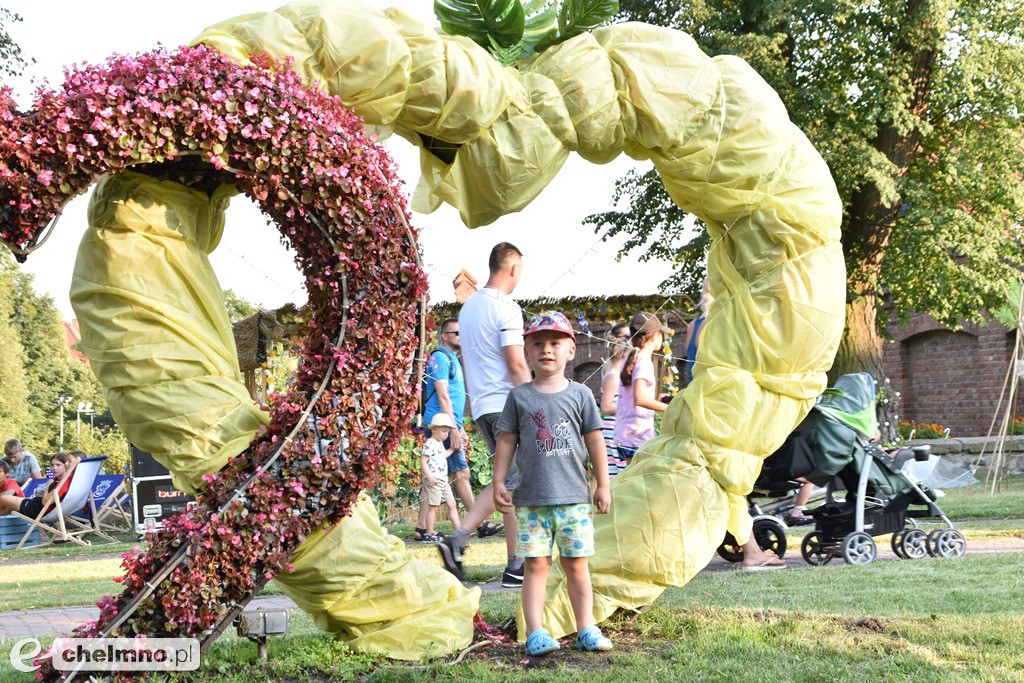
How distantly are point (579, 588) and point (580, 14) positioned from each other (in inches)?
113

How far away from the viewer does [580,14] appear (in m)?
5.20

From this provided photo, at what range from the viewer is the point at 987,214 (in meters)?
18.5

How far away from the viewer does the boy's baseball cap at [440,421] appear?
8.64 metres

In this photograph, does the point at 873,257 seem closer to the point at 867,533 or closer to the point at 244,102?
the point at 867,533

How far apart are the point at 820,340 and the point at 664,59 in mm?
1711

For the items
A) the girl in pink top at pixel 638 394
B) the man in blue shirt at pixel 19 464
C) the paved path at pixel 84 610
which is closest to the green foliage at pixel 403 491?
the paved path at pixel 84 610

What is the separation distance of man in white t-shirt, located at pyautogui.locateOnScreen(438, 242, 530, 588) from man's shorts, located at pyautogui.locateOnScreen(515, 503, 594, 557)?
1.20 meters

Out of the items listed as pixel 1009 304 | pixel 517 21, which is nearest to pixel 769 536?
pixel 517 21

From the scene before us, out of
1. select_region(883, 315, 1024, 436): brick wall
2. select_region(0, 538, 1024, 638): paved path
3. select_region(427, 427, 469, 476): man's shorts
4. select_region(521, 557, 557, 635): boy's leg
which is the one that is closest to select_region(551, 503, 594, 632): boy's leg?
select_region(521, 557, 557, 635): boy's leg

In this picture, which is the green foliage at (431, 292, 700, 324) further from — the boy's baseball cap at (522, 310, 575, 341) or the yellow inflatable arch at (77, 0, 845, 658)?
the boy's baseball cap at (522, 310, 575, 341)

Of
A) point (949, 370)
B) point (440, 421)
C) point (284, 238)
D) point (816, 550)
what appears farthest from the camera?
point (949, 370)

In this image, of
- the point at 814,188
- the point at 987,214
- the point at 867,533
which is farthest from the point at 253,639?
the point at 987,214
